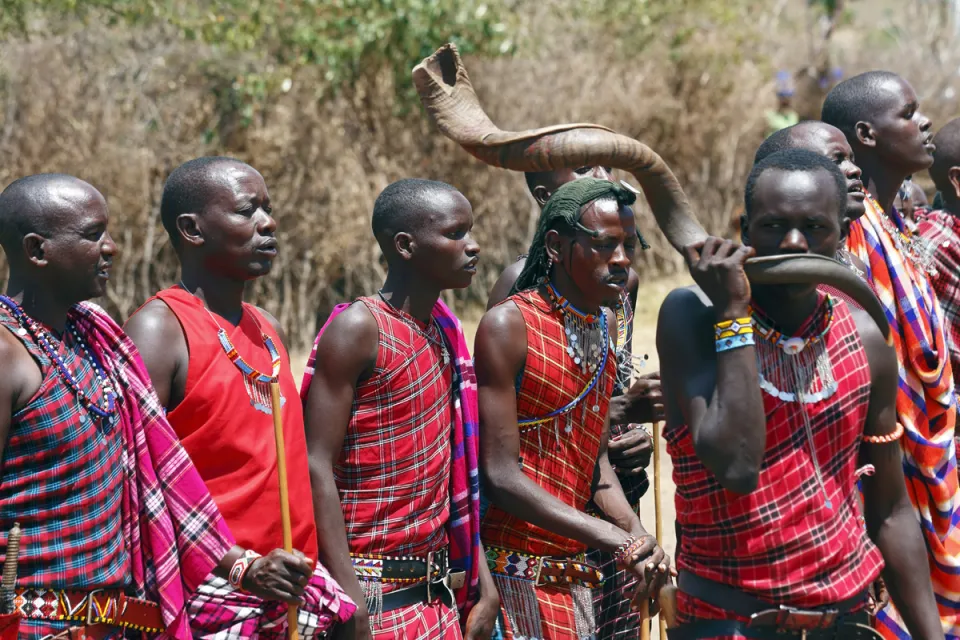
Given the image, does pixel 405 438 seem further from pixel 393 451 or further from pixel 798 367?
pixel 798 367

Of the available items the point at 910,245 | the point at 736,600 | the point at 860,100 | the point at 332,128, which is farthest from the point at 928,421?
the point at 332,128

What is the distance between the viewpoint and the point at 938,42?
20062 millimetres

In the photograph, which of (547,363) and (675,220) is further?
(547,363)

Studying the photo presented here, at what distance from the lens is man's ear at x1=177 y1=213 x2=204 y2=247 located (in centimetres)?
384

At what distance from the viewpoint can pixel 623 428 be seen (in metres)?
4.88

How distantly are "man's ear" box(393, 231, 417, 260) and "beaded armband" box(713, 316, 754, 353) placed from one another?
137 centimetres

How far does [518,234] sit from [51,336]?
10450 mm

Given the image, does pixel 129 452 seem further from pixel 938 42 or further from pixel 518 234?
pixel 938 42

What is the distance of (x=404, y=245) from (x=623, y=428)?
1288 mm

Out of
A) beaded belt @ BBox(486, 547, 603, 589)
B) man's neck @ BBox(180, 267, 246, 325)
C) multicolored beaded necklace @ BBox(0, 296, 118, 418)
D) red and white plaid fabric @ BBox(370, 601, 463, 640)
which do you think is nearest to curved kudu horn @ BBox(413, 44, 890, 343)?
man's neck @ BBox(180, 267, 246, 325)

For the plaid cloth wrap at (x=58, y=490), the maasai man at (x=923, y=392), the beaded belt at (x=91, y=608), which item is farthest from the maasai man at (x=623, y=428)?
the plaid cloth wrap at (x=58, y=490)

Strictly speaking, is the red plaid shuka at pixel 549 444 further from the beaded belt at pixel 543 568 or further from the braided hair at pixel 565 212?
the braided hair at pixel 565 212

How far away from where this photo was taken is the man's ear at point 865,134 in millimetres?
5109

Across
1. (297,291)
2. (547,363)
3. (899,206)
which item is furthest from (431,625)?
(297,291)
